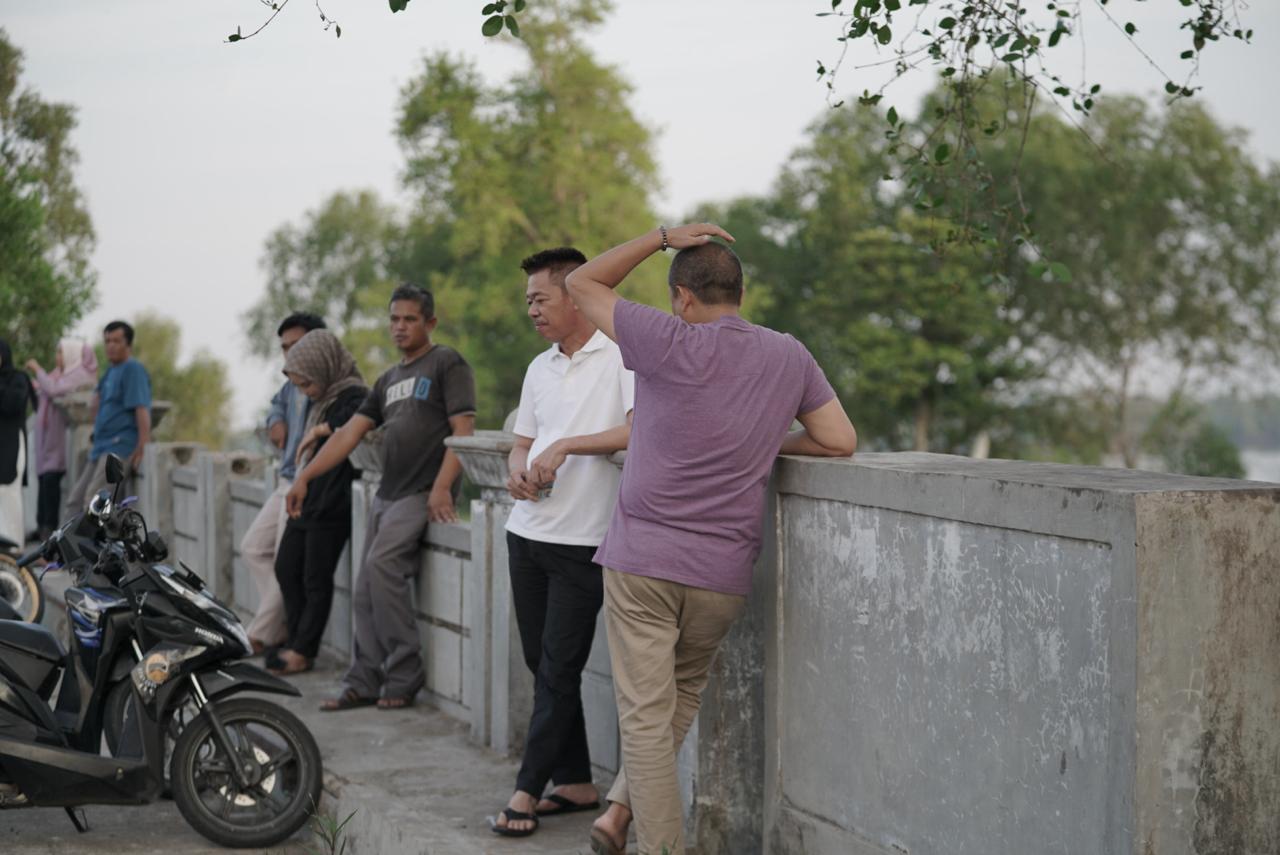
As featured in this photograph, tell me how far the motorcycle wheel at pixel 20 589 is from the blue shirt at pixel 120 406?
2.69 meters

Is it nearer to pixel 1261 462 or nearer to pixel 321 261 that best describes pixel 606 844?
pixel 1261 462

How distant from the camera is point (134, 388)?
12086 millimetres

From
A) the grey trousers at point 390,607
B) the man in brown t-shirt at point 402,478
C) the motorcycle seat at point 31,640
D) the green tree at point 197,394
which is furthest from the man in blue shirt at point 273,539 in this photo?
the green tree at point 197,394

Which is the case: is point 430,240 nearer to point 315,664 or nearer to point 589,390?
point 315,664

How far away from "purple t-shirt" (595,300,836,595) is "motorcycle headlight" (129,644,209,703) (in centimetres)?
184

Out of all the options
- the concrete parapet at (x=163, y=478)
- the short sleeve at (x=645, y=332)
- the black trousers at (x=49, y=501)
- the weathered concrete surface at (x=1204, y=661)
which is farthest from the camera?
the black trousers at (x=49, y=501)

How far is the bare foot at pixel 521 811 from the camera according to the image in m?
4.99

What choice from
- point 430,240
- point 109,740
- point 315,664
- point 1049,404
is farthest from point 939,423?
point 109,740

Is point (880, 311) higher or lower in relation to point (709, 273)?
higher

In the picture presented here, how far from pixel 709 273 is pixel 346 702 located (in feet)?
12.7

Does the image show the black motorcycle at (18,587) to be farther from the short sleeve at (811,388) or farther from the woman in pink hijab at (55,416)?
the short sleeve at (811,388)

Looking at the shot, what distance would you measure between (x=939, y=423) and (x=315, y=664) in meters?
40.8

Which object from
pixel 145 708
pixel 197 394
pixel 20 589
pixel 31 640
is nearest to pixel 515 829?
pixel 145 708

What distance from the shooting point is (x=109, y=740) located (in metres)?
5.34
